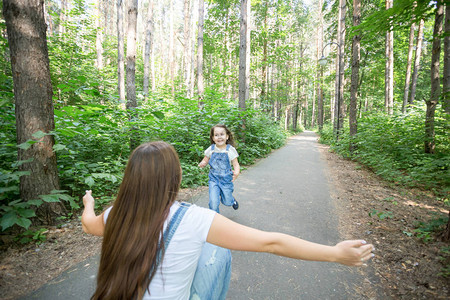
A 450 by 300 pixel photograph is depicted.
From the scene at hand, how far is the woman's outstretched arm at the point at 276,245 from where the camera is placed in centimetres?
111

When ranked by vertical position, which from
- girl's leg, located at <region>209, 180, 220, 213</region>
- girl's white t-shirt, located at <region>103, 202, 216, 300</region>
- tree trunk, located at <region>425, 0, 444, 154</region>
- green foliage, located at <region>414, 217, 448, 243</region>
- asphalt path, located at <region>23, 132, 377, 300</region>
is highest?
tree trunk, located at <region>425, 0, 444, 154</region>

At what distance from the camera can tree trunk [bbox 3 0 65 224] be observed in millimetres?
2971

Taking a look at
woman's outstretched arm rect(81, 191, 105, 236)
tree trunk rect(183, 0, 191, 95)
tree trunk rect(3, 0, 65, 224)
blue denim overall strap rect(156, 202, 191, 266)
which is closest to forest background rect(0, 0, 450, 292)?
tree trunk rect(3, 0, 65, 224)

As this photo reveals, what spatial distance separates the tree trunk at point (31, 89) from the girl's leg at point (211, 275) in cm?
315

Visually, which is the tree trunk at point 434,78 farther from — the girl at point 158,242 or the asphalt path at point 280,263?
the girl at point 158,242

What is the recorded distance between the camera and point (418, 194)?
519 centimetres

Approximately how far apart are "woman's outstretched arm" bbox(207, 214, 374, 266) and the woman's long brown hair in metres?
0.31

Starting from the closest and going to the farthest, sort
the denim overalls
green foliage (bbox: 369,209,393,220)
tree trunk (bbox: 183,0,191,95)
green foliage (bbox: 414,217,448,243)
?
green foliage (bbox: 414,217,448,243)
the denim overalls
green foliage (bbox: 369,209,393,220)
tree trunk (bbox: 183,0,191,95)

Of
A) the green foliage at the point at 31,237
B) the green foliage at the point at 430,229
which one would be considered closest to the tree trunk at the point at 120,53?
the green foliage at the point at 31,237

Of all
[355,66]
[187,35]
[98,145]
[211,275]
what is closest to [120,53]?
[187,35]

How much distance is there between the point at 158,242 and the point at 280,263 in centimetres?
230

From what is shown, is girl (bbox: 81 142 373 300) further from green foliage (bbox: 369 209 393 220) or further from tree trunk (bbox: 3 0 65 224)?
green foliage (bbox: 369 209 393 220)

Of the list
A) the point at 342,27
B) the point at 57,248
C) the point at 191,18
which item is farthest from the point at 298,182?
the point at 191,18

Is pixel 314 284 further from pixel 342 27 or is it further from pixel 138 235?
pixel 342 27
